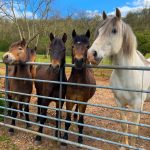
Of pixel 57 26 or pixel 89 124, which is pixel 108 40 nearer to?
pixel 89 124

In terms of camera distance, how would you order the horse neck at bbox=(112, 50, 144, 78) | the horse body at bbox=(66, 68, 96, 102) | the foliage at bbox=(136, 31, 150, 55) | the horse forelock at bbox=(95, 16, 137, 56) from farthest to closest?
the foliage at bbox=(136, 31, 150, 55)
the horse body at bbox=(66, 68, 96, 102)
the horse neck at bbox=(112, 50, 144, 78)
the horse forelock at bbox=(95, 16, 137, 56)

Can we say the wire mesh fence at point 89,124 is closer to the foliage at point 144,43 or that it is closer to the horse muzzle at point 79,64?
Result: the horse muzzle at point 79,64

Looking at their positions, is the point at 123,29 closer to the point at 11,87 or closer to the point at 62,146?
the point at 62,146

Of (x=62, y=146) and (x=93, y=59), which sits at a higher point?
(x=93, y=59)

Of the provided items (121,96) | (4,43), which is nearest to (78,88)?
(121,96)

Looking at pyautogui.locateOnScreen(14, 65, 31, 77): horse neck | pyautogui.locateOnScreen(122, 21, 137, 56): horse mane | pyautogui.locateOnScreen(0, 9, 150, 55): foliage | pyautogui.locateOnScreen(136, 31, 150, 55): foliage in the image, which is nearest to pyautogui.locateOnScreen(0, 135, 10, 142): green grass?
pyautogui.locateOnScreen(14, 65, 31, 77): horse neck

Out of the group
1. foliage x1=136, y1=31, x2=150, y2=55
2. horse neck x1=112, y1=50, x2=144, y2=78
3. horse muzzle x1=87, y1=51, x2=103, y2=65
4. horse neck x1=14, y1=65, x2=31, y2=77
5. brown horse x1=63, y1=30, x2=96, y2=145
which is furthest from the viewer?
foliage x1=136, y1=31, x2=150, y2=55

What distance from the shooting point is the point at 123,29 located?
154 inches

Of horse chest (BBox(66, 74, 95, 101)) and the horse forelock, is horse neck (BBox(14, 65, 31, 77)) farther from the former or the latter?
the horse forelock

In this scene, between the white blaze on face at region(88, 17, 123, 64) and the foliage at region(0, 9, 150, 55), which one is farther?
the foliage at region(0, 9, 150, 55)

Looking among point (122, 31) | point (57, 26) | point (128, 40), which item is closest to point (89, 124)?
point (128, 40)

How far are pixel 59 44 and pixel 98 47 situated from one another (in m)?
1.00

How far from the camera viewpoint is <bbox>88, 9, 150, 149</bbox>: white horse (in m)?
3.73

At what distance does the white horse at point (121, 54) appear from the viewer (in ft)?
12.2
